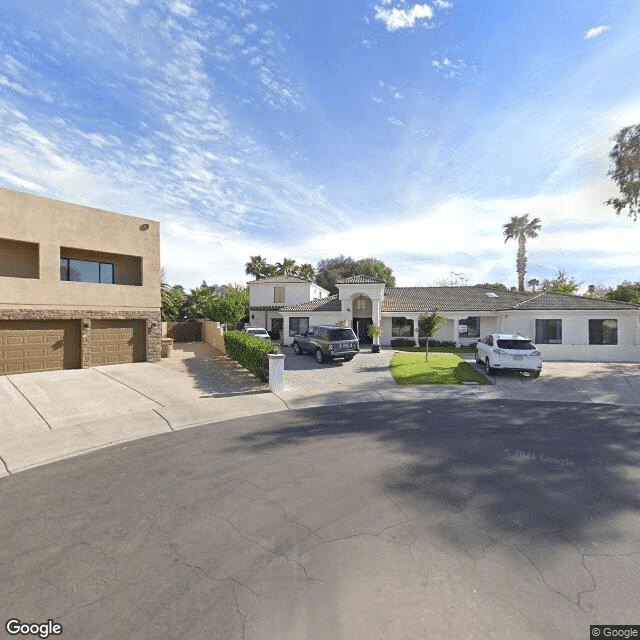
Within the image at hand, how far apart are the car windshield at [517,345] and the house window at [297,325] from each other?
16542 mm

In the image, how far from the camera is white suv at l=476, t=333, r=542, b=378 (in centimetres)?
1564

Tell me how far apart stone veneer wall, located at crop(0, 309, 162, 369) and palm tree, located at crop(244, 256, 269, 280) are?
31096mm

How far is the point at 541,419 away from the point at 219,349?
19695 millimetres

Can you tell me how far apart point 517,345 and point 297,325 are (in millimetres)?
17714

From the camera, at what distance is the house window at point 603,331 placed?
2377cm

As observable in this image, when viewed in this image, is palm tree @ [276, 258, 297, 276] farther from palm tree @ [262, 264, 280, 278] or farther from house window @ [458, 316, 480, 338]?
house window @ [458, 316, 480, 338]

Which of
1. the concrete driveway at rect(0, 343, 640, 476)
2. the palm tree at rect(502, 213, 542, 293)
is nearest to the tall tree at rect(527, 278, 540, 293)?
the palm tree at rect(502, 213, 542, 293)

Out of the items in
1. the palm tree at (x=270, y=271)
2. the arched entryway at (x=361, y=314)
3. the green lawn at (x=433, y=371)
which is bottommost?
the green lawn at (x=433, y=371)

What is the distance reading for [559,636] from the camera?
3037mm

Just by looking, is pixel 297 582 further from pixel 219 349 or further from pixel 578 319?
pixel 578 319

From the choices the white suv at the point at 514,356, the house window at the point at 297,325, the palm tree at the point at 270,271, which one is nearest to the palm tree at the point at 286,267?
the palm tree at the point at 270,271

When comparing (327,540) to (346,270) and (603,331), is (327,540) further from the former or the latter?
(346,270)

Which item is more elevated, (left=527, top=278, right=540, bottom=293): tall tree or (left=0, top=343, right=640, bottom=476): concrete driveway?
(left=527, top=278, right=540, bottom=293): tall tree

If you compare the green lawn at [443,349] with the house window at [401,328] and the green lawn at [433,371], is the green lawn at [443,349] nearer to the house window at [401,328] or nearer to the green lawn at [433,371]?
the house window at [401,328]
